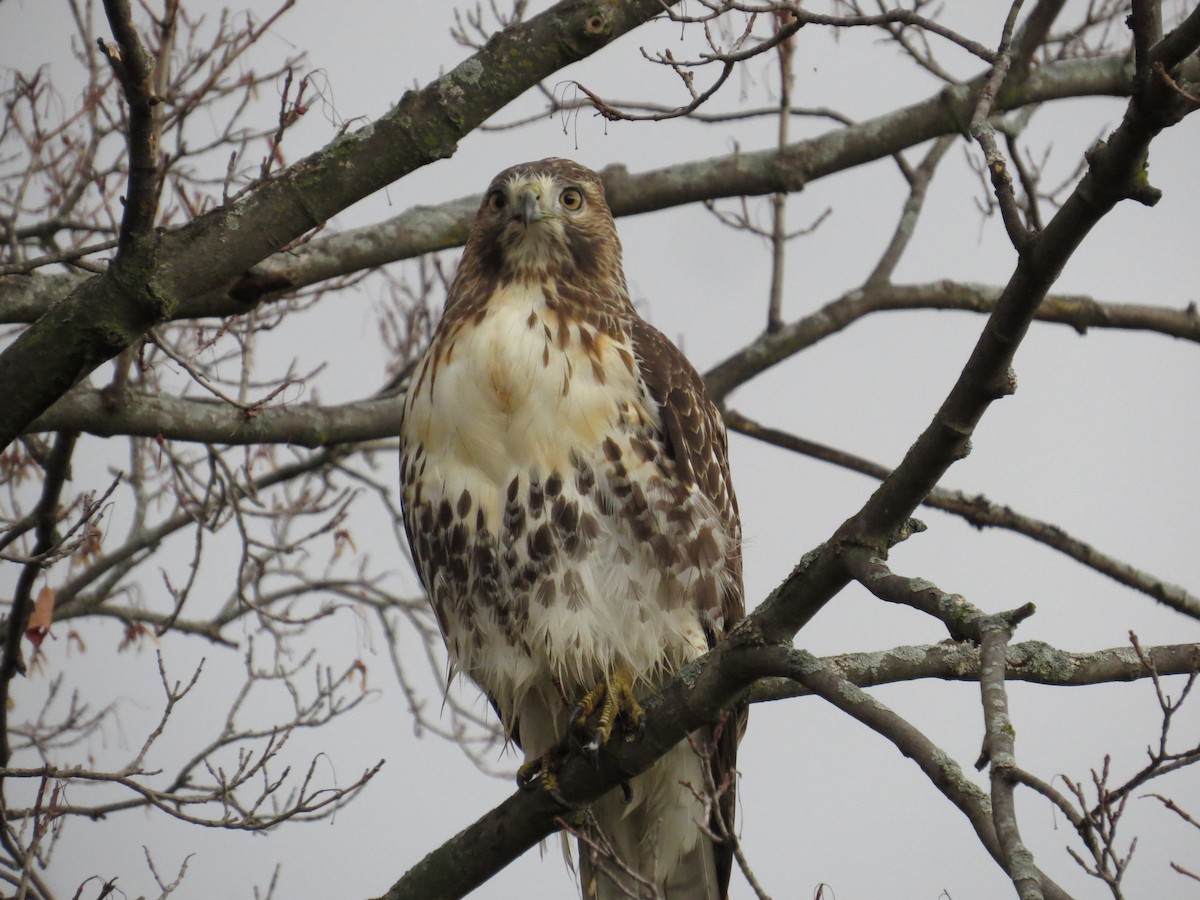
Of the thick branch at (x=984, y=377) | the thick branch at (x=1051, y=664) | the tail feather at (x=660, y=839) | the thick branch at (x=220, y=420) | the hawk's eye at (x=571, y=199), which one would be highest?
the hawk's eye at (x=571, y=199)

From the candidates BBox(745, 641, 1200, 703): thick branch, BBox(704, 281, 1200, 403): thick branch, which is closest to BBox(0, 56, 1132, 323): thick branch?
BBox(704, 281, 1200, 403): thick branch

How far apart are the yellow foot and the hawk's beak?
1596 mm

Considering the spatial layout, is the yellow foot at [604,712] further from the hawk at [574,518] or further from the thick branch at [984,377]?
the thick branch at [984,377]

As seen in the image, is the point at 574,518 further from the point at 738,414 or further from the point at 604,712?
the point at 738,414

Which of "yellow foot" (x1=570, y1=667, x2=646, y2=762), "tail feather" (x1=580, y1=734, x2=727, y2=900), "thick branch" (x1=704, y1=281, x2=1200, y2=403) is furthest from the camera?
"thick branch" (x1=704, y1=281, x2=1200, y2=403)

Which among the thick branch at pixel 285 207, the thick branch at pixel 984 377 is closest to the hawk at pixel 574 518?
the thick branch at pixel 285 207

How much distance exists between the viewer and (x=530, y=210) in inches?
200

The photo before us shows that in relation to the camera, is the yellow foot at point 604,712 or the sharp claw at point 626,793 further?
the sharp claw at point 626,793

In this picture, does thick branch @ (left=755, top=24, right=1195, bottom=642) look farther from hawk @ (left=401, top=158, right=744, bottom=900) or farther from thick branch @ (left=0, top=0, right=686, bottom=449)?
thick branch @ (left=0, top=0, right=686, bottom=449)

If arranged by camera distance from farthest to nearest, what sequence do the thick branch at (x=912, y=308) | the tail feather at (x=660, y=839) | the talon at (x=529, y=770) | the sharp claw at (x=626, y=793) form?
the thick branch at (x=912, y=308) → the tail feather at (x=660, y=839) → the sharp claw at (x=626, y=793) → the talon at (x=529, y=770)

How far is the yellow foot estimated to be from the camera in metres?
4.38

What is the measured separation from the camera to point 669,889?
17.0 feet

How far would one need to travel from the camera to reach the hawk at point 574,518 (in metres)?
4.49

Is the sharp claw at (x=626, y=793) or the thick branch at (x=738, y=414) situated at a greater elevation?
the thick branch at (x=738, y=414)
